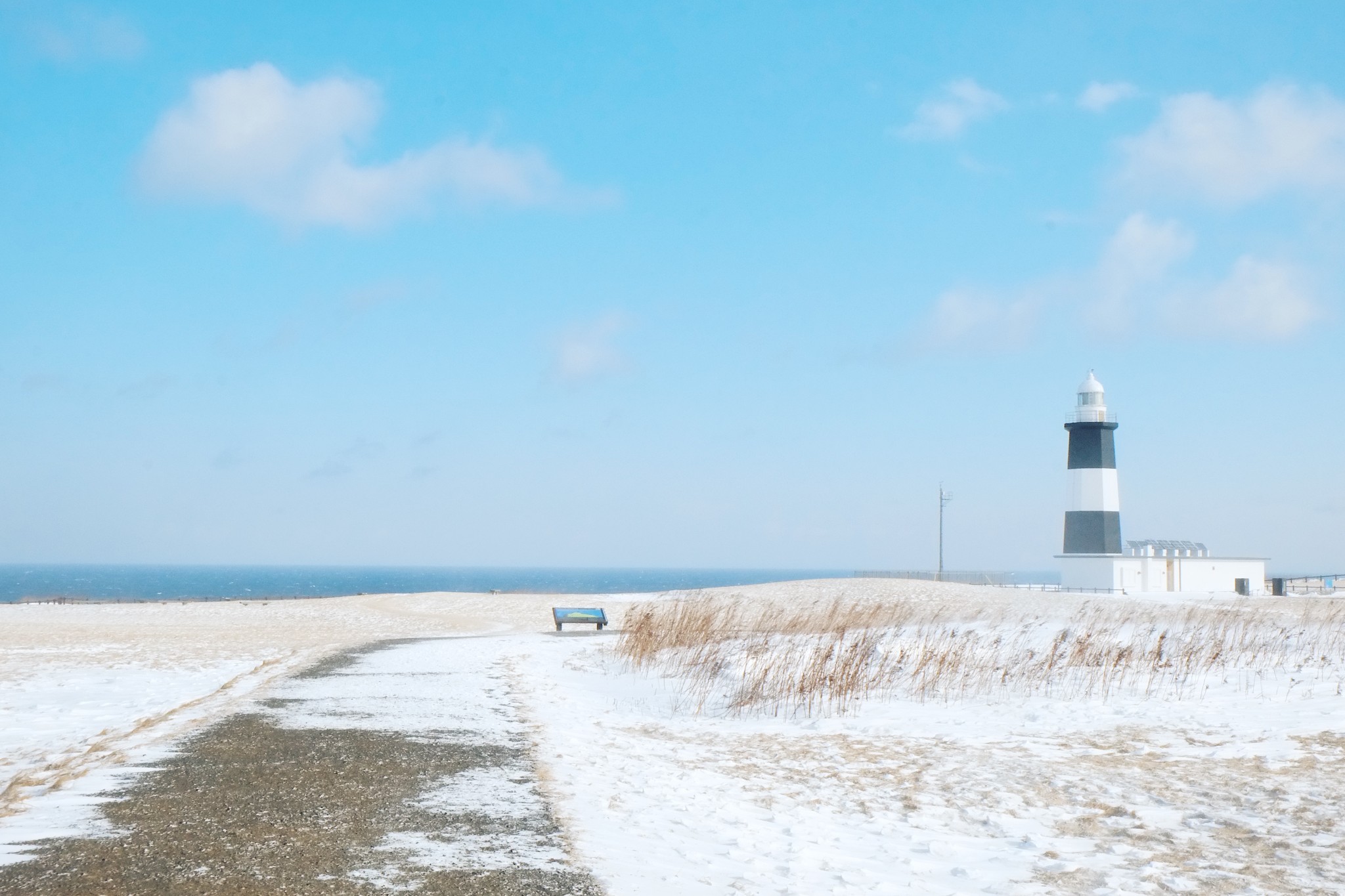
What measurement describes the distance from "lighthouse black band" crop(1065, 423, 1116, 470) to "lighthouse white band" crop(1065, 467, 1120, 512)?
200 mm

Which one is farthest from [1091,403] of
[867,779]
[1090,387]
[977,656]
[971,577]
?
[867,779]

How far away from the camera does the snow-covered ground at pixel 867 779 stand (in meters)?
5.32

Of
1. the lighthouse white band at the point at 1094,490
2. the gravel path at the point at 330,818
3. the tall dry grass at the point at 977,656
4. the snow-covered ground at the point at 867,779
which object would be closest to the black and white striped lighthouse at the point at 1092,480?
the lighthouse white band at the point at 1094,490

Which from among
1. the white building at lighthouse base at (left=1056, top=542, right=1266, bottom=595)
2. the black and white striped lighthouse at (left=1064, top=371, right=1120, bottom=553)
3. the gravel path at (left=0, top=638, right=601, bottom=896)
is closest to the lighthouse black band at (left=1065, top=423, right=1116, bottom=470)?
the black and white striped lighthouse at (left=1064, top=371, right=1120, bottom=553)

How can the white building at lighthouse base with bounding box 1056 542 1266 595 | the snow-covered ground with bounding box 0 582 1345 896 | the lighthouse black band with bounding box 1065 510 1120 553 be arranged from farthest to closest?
1. the lighthouse black band with bounding box 1065 510 1120 553
2. the white building at lighthouse base with bounding box 1056 542 1266 595
3. the snow-covered ground with bounding box 0 582 1345 896

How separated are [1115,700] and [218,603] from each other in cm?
3149

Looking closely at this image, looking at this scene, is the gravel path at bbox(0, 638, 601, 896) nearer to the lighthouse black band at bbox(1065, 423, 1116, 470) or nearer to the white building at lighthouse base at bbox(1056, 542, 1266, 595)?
the white building at lighthouse base at bbox(1056, 542, 1266, 595)

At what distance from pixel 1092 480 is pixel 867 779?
42835 mm

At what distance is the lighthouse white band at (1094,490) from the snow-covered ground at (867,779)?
36.7 m

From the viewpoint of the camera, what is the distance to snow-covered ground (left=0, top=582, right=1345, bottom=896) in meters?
5.32

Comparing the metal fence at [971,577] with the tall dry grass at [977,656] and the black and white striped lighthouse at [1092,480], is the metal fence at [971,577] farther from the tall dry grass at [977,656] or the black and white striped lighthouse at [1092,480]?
the tall dry grass at [977,656]

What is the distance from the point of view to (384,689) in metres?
12.1

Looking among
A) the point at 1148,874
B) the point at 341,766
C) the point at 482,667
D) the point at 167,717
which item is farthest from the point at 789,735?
the point at 482,667

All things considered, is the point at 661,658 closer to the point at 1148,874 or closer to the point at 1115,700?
the point at 1115,700
